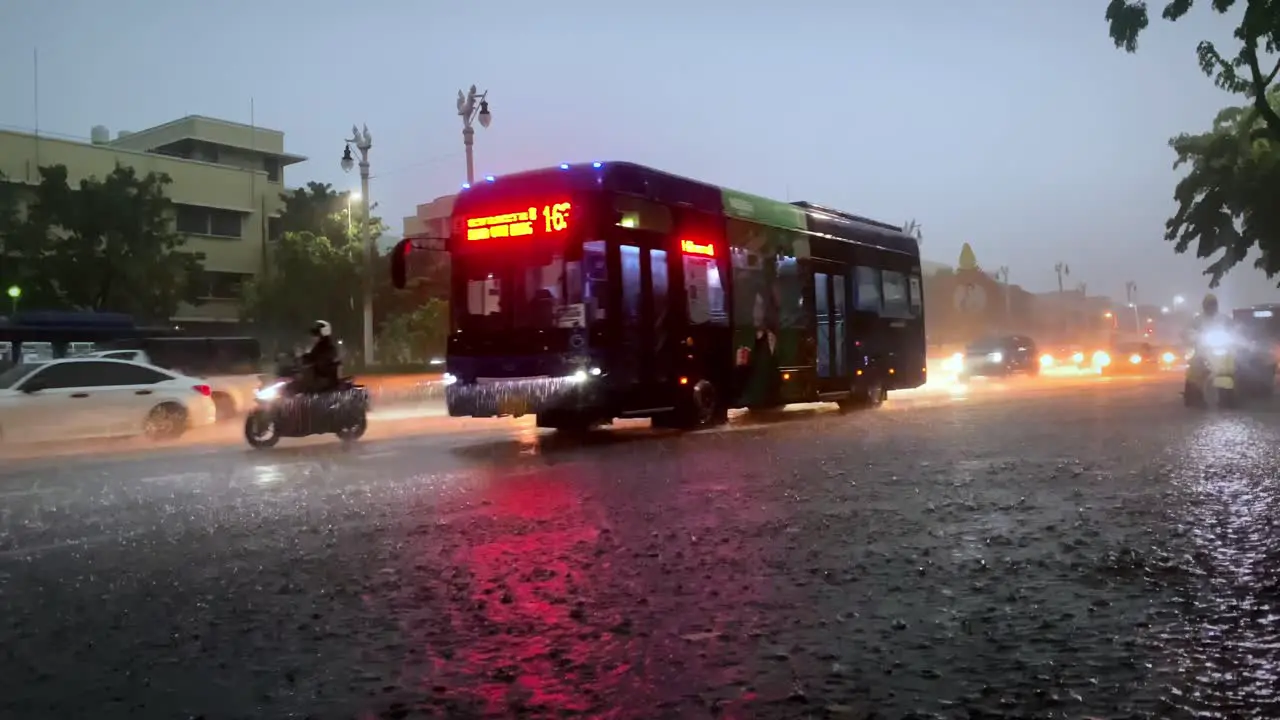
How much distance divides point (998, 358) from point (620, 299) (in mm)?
29825

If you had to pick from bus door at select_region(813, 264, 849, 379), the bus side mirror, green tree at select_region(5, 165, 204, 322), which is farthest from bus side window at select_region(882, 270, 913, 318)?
green tree at select_region(5, 165, 204, 322)

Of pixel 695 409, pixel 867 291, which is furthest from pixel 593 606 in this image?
pixel 867 291

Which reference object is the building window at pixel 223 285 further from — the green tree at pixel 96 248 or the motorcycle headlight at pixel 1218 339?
the motorcycle headlight at pixel 1218 339

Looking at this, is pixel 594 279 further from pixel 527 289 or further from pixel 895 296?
pixel 895 296

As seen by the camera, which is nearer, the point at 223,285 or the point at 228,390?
the point at 228,390

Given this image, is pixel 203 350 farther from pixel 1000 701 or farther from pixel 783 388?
pixel 1000 701

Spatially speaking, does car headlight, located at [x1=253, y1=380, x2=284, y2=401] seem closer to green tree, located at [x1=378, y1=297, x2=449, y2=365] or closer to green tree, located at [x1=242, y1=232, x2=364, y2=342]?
green tree, located at [x1=378, y1=297, x2=449, y2=365]

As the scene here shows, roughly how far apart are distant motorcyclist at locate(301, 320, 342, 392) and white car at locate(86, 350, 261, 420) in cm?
590

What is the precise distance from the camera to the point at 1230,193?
32.6 m

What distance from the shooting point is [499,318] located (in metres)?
14.9

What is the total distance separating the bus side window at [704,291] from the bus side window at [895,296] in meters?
6.43

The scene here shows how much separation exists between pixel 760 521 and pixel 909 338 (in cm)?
1649

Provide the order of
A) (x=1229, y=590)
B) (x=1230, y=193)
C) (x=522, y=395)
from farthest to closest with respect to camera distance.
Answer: (x=1230, y=193) < (x=522, y=395) < (x=1229, y=590)

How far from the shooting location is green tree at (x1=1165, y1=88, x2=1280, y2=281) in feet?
104
